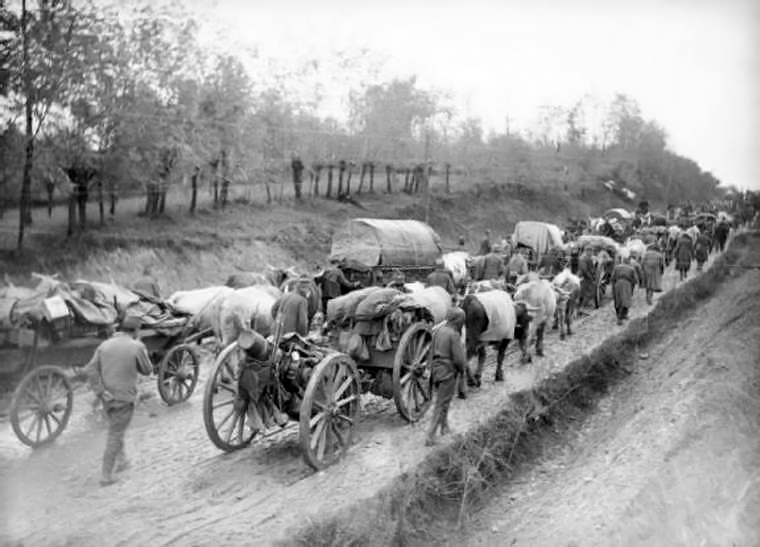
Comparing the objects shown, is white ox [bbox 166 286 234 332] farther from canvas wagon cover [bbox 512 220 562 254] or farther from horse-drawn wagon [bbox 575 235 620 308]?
canvas wagon cover [bbox 512 220 562 254]

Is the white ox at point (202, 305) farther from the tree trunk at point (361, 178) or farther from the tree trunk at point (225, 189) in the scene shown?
the tree trunk at point (361, 178)

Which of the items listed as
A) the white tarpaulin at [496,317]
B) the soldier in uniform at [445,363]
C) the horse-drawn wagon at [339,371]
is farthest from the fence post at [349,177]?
the soldier in uniform at [445,363]

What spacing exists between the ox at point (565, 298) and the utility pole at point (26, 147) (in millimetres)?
8661

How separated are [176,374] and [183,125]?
5.08m

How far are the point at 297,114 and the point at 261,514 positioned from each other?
598 inches

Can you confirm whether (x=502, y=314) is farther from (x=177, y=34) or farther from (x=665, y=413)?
(x=177, y=34)

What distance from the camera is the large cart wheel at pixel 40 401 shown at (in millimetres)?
6375

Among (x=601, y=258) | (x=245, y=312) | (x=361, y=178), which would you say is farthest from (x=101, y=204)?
(x=361, y=178)

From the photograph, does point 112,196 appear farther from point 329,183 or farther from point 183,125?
point 329,183

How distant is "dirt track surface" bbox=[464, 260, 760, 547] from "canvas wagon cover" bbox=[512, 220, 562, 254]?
373 inches

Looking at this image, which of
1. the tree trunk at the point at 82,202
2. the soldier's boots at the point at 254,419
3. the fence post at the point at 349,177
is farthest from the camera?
the fence post at the point at 349,177

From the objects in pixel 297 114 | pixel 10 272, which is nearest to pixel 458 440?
pixel 10 272

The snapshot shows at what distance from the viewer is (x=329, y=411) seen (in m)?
6.28

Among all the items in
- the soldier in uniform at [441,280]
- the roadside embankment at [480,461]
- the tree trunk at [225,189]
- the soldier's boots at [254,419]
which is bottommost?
the roadside embankment at [480,461]
